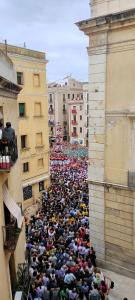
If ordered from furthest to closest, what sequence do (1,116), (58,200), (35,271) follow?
1. (58,200)
2. (35,271)
3. (1,116)

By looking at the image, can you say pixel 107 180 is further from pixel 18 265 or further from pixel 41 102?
pixel 41 102

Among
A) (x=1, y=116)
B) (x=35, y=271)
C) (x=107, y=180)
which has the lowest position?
(x=35, y=271)

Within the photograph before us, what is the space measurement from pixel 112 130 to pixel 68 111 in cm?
6351

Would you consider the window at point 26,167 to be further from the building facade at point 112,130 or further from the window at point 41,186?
the building facade at point 112,130

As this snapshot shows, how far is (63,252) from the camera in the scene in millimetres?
16750

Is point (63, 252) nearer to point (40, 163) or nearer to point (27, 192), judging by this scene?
point (27, 192)

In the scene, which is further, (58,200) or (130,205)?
(58,200)

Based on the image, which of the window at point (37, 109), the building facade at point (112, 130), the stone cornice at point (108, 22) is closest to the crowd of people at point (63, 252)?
the building facade at point (112, 130)

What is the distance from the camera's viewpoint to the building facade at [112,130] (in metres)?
15.4

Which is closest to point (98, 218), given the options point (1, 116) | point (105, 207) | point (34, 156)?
point (105, 207)

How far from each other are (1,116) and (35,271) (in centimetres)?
711

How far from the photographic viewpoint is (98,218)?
1775 cm

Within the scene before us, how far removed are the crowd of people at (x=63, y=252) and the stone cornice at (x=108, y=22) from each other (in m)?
10.5

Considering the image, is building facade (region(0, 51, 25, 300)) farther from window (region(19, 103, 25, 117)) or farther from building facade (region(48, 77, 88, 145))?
building facade (region(48, 77, 88, 145))
